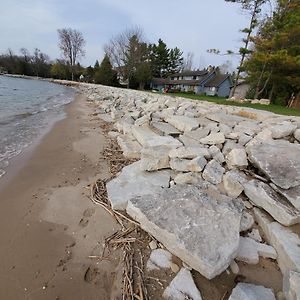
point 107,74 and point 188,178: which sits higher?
point 188,178

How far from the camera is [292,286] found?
163 cm

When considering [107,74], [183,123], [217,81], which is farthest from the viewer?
[107,74]

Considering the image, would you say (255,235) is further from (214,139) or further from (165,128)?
(165,128)

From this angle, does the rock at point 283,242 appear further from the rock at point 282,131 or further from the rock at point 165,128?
the rock at point 165,128

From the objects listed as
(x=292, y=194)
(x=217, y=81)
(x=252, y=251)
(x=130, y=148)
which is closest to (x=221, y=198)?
(x=252, y=251)

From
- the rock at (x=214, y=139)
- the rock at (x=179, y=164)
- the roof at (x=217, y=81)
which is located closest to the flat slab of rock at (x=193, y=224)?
the rock at (x=179, y=164)

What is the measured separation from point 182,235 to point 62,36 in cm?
5929

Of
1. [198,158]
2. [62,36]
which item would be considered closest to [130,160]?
A: [198,158]

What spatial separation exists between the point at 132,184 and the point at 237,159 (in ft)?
5.34

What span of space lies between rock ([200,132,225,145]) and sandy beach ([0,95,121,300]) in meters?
1.99

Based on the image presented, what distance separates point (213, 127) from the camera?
191 inches

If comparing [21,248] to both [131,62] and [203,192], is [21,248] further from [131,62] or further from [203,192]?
[131,62]

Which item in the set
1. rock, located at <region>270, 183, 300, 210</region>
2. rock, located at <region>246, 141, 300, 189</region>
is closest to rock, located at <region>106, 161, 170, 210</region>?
rock, located at <region>246, 141, 300, 189</region>

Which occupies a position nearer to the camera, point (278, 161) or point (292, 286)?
point (292, 286)
